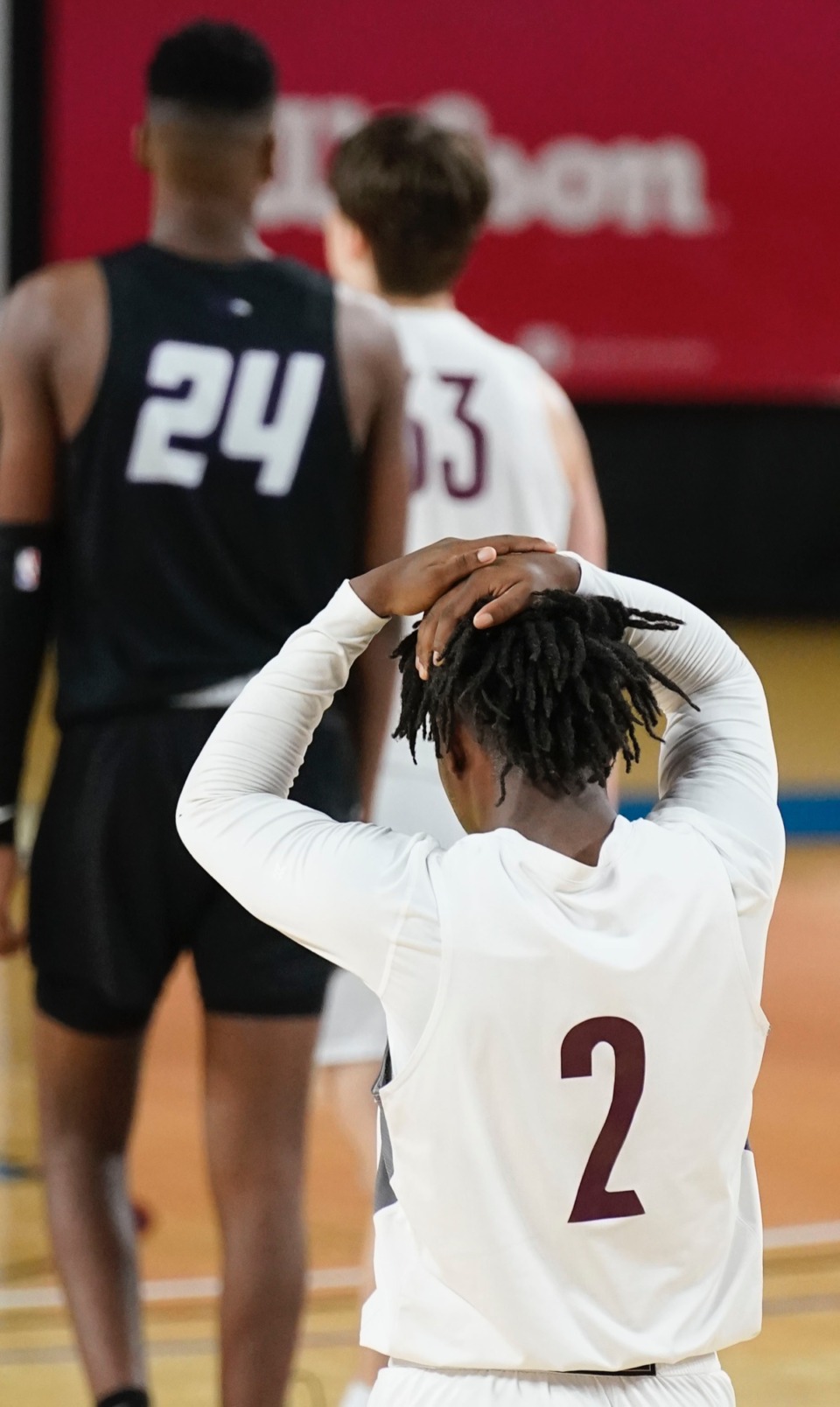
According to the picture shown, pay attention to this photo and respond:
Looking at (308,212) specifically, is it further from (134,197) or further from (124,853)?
(124,853)

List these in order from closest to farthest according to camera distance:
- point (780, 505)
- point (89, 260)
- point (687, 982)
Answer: point (687, 982) < point (89, 260) < point (780, 505)

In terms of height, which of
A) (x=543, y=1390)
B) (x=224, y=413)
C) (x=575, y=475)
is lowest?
(x=543, y=1390)

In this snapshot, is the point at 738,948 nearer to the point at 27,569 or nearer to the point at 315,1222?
the point at 27,569

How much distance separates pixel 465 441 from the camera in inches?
111

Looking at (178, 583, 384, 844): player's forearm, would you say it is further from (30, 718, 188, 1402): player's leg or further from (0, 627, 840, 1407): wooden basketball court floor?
(0, 627, 840, 1407): wooden basketball court floor

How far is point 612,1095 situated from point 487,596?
37 cm

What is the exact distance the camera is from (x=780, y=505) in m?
9.74

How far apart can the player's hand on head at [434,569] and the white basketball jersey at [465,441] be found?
1235mm

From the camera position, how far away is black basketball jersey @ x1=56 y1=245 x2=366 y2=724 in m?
2.32

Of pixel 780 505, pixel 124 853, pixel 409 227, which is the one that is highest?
pixel 409 227

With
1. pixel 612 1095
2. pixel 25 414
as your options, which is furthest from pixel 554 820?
pixel 25 414

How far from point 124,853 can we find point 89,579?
1.04ft

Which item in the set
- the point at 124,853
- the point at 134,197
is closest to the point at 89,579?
the point at 124,853

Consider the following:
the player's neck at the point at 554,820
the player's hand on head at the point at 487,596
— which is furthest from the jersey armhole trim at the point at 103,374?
the player's neck at the point at 554,820
